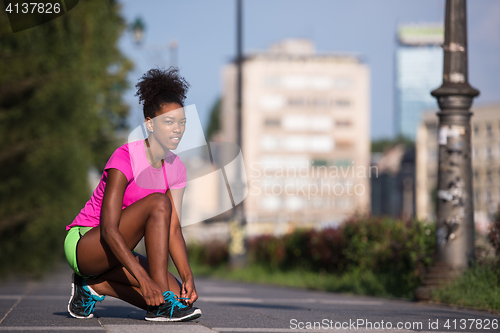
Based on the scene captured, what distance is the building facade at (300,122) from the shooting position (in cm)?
10519

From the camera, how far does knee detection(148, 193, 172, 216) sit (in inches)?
174

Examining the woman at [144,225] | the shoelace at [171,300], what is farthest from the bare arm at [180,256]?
the shoelace at [171,300]

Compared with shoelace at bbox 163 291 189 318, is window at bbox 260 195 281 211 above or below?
below

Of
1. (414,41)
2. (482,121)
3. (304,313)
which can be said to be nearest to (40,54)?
(304,313)

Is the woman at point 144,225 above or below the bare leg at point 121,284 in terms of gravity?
above

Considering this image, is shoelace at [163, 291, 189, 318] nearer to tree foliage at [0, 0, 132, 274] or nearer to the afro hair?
the afro hair

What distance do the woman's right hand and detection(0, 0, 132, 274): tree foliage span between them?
12.3 meters

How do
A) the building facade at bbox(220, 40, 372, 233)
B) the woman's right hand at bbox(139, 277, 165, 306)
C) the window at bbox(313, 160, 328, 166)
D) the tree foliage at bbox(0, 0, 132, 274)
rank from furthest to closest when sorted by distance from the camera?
the window at bbox(313, 160, 328, 166) < the building facade at bbox(220, 40, 372, 233) < the tree foliage at bbox(0, 0, 132, 274) < the woman's right hand at bbox(139, 277, 165, 306)

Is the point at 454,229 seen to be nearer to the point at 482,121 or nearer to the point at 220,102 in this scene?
the point at 482,121

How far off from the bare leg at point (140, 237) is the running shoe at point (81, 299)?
0.17m

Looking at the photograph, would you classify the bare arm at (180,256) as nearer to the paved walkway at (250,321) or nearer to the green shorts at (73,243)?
the paved walkway at (250,321)

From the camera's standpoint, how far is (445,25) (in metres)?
8.50

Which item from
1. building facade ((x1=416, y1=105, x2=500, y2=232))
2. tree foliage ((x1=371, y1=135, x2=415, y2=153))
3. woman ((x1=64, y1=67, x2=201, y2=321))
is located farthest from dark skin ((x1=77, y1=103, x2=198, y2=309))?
tree foliage ((x1=371, y1=135, x2=415, y2=153))

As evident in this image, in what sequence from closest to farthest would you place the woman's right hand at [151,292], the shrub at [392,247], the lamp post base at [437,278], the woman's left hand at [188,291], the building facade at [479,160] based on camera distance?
the woman's right hand at [151,292] → the woman's left hand at [188,291] → the lamp post base at [437,278] → the shrub at [392,247] → the building facade at [479,160]
